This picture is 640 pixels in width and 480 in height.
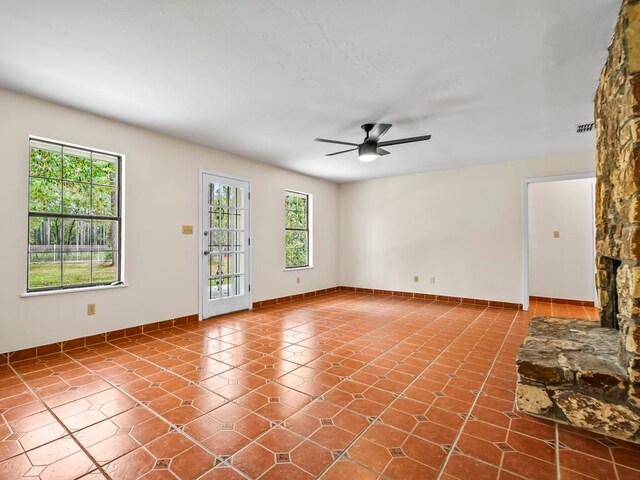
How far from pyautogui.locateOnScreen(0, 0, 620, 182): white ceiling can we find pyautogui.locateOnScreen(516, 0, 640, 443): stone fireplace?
16.6 inches

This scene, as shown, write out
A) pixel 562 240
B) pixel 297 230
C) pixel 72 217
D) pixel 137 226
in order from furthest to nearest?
1. pixel 297 230
2. pixel 562 240
3. pixel 137 226
4. pixel 72 217

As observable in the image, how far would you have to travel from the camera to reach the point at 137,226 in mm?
4086

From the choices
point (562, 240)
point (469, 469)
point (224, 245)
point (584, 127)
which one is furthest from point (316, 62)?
point (562, 240)

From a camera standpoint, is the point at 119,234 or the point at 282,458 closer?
the point at 282,458

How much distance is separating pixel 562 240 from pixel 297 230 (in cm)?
506

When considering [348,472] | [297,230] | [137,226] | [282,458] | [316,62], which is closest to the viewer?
[348,472]

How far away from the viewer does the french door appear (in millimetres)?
4879

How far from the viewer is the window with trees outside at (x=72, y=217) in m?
3.36

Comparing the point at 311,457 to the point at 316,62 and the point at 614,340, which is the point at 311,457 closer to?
the point at 614,340

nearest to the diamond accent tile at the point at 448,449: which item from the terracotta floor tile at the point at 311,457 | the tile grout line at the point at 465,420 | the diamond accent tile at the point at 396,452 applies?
the tile grout line at the point at 465,420

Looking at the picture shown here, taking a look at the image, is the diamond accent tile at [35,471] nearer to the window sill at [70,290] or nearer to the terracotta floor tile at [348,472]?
the terracotta floor tile at [348,472]

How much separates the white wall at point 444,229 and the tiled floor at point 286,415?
232 centimetres

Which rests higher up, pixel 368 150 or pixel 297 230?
pixel 368 150

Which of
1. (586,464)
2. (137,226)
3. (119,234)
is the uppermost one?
(137,226)
